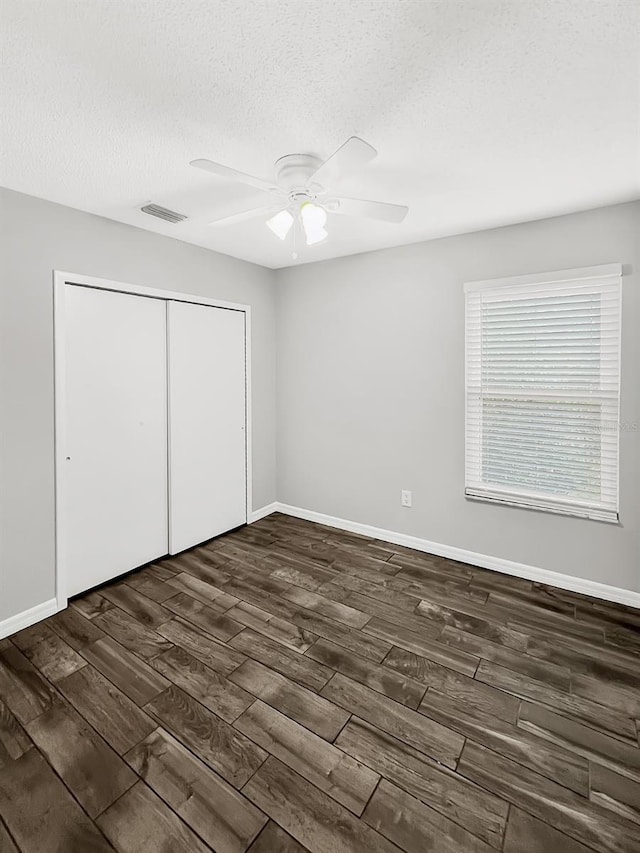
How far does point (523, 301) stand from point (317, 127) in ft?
6.22

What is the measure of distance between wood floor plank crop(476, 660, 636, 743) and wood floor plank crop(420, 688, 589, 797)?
0.71 ft

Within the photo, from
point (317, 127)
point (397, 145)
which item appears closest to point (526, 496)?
point (397, 145)

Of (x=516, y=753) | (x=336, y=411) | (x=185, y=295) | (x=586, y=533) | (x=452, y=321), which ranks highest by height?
(x=185, y=295)

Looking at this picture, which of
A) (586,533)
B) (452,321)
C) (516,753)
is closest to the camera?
(516,753)

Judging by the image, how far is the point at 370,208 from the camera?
7.02ft

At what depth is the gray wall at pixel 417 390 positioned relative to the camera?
2.78 m

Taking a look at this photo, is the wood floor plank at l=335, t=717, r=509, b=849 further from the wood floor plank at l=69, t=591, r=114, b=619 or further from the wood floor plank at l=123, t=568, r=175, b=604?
the wood floor plank at l=69, t=591, r=114, b=619

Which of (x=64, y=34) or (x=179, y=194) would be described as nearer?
(x=64, y=34)

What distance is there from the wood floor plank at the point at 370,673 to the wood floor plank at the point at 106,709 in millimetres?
851

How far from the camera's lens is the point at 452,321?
10.9ft

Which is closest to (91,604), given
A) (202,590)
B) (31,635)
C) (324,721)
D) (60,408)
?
(31,635)

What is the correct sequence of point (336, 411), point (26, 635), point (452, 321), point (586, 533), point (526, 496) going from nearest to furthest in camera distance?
point (26, 635) < point (586, 533) < point (526, 496) < point (452, 321) < point (336, 411)

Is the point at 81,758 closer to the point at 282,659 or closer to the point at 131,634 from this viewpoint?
the point at 131,634

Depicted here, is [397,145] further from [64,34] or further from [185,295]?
[185,295]
